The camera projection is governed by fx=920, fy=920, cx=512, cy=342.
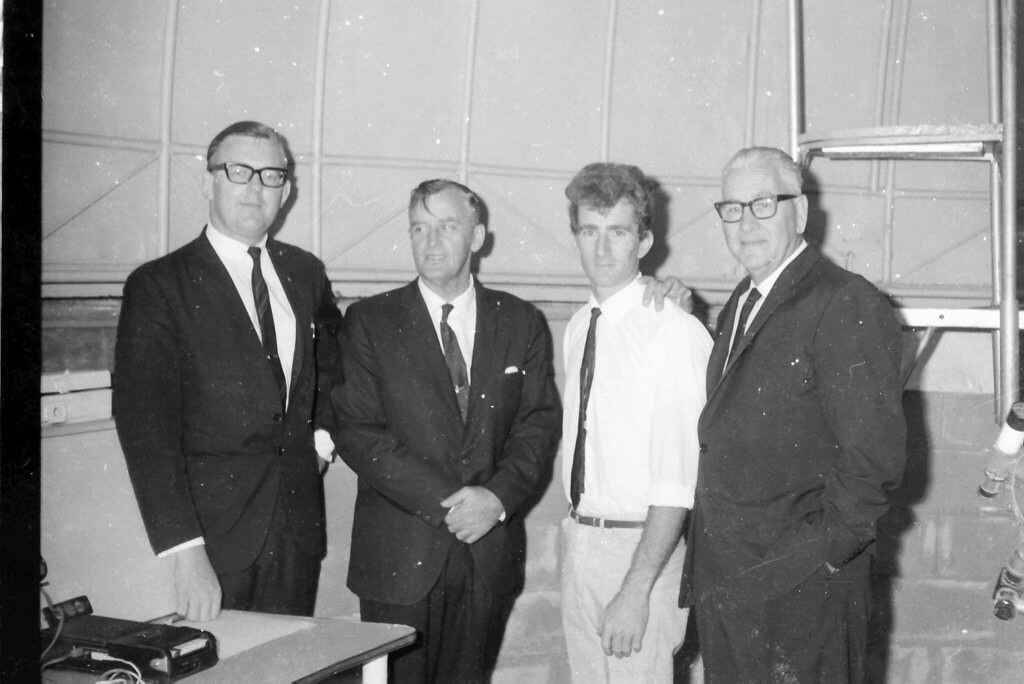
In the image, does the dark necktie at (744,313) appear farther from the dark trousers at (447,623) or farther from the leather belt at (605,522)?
the dark trousers at (447,623)

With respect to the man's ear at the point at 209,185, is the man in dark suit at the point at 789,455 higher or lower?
lower

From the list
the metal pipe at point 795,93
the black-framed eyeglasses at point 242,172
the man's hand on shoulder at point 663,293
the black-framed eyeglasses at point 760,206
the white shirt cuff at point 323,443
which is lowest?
the white shirt cuff at point 323,443

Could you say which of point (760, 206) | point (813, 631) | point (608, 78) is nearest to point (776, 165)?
point (760, 206)

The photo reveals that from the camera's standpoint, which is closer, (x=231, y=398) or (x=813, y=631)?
(x=813, y=631)

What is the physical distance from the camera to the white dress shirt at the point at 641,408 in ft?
8.73

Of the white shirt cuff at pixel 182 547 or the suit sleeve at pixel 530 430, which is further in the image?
the suit sleeve at pixel 530 430

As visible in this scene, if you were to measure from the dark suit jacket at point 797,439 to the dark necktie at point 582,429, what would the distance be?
36 cm

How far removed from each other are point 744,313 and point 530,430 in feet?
2.82

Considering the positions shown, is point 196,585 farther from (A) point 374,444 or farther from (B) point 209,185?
(B) point 209,185

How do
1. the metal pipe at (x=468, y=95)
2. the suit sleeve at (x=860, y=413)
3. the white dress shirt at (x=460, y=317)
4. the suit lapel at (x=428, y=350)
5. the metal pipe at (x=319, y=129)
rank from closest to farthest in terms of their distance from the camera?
the suit sleeve at (x=860, y=413), the suit lapel at (x=428, y=350), the white dress shirt at (x=460, y=317), the metal pipe at (x=319, y=129), the metal pipe at (x=468, y=95)

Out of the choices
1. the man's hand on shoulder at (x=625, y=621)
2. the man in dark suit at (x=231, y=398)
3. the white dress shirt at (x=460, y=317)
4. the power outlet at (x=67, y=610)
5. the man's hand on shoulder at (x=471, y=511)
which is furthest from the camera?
the white dress shirt at (x=460, y=317)

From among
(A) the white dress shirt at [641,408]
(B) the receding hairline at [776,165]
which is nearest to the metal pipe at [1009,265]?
(B) the receding hairline at [776,165]

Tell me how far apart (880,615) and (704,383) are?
267 centimetres

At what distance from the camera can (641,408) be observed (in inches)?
108
